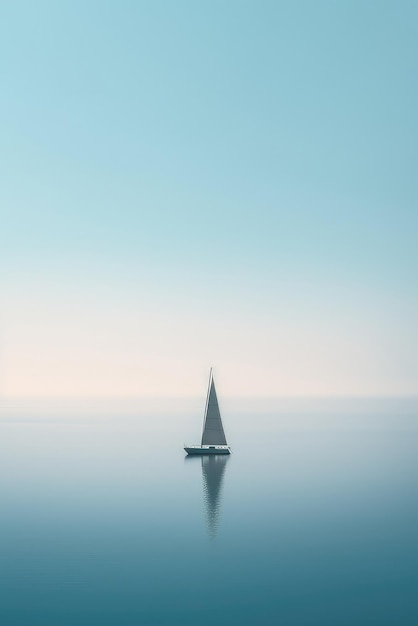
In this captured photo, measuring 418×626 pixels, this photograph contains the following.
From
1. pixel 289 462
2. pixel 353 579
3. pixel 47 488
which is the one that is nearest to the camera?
pixel 353 579

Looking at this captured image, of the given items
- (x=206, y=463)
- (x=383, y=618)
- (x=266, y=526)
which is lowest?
(x=383, y=618)

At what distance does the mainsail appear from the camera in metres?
134

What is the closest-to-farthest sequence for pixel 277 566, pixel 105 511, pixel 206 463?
pixel 277 566 → pixel 105 511 → pixel 206 463

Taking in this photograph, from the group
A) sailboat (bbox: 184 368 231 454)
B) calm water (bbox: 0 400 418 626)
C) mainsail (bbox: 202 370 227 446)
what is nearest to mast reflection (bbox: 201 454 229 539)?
calm water (bbox: 0 400 418 626)

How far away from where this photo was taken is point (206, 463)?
151 metres

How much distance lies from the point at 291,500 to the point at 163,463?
60.9 metres

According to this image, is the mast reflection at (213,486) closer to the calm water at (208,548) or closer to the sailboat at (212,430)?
the calm water at (208,548)

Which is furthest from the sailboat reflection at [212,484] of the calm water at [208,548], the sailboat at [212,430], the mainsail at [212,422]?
the mainsail at [212,422]

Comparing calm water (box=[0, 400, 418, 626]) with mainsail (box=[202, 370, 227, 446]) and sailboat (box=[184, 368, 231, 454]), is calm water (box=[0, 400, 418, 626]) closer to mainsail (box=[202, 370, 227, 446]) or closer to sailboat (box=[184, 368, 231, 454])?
sailboat (box=[184, 368, 231, 454])

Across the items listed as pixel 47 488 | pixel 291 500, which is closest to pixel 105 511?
pixel 47 488

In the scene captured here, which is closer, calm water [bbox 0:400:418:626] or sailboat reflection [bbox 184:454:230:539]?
calm water [bbox 0:400:418:626]

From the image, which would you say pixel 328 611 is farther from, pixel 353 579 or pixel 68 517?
pixel 68 517

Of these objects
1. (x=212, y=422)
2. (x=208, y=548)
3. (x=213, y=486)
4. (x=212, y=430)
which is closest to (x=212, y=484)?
(x=213, y=486)

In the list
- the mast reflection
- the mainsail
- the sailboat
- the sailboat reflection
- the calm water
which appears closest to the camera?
the calm water
